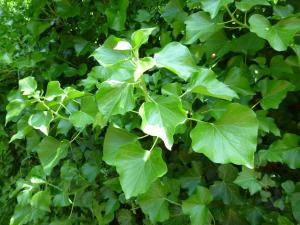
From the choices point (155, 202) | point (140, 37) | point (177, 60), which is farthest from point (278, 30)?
point (155, 202)

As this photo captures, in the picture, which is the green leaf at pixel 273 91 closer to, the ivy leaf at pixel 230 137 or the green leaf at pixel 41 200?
the ivy leaf at pixel 230 137

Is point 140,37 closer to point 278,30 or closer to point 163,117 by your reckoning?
point 163,117

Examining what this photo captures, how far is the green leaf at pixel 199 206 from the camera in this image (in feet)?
4.36

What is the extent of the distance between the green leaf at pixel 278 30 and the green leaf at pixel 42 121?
718mm

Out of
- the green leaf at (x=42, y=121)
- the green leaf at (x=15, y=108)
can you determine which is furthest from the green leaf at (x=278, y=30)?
the green leaf at (x=15, y=108)

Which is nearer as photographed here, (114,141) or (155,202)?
(114,141)

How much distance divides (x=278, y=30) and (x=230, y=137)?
369mm

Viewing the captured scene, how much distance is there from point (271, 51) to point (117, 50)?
654mm

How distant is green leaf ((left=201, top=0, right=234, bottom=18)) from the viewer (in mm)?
1212

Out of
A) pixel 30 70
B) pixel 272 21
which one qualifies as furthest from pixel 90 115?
pixel 30 70

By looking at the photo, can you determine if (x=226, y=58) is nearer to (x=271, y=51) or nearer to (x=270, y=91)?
(x=271, y=51)

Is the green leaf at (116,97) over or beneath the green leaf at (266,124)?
over

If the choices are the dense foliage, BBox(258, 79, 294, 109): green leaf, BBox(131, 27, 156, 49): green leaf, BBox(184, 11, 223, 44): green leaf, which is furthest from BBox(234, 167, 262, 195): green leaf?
BBox(131, 27, 156, 49): green leaf

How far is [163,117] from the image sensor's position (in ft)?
3.35
